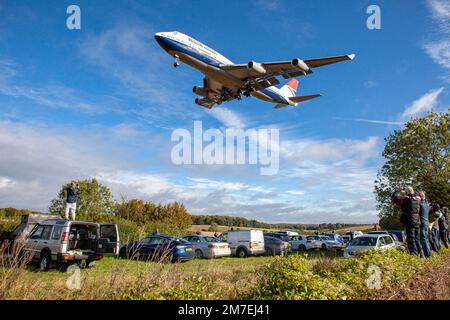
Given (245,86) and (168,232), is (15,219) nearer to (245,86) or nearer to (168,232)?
(168,232)

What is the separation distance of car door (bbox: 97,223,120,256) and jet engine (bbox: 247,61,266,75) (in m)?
14.0

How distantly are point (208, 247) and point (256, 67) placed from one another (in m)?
12.1

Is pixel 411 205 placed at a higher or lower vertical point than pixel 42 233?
higher

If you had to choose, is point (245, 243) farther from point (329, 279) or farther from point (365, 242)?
point (329, 279)

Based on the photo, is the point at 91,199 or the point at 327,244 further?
the point at 91,199

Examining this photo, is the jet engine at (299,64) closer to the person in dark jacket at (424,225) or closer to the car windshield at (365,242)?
the car windshield at (365,242)

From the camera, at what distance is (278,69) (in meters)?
22.7

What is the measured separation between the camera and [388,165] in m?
31.5

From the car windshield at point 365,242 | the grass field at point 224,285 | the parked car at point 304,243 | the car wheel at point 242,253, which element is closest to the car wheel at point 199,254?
the car wheel at point 242,253

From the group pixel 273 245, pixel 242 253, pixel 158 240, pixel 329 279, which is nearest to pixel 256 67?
pixel 273 245

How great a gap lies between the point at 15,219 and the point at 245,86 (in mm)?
17418

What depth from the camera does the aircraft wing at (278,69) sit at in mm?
20953

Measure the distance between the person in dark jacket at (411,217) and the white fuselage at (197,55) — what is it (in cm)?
1677
